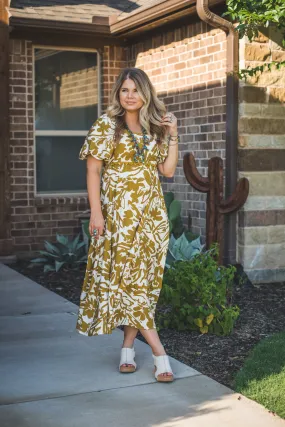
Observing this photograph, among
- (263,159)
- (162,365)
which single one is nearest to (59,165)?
(263,159)

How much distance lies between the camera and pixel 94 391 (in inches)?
177

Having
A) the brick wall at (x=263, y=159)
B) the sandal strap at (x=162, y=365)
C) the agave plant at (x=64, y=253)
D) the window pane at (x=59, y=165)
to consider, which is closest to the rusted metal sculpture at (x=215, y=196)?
the brick wall at (x=263, y=159)

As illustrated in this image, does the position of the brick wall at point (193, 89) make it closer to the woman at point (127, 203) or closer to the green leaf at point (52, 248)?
the green leaf at point (52, 248)

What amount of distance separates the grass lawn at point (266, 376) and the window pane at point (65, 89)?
17.9 ft

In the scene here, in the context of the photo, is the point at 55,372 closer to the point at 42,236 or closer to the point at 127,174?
the point at 127,174

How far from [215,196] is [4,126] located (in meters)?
3.12

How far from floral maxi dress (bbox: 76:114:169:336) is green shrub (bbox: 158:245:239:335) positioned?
3.67 ft

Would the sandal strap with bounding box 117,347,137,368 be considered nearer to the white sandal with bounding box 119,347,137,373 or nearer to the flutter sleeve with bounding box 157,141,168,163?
the white sandal with bounding box 119,347,137,373

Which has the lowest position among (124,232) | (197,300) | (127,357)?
(127,357)

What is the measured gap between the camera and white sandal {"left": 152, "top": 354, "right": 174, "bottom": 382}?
4625 millimetres

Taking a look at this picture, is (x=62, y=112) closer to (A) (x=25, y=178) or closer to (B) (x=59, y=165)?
(B) (x=59, y=165)

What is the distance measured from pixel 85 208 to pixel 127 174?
549cm

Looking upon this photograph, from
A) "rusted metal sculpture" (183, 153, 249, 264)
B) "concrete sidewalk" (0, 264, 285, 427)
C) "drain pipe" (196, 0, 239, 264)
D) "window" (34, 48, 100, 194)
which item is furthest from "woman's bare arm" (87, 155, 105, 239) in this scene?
"window" (34, 48, 100, 194)

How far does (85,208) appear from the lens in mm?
10234
